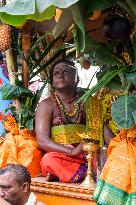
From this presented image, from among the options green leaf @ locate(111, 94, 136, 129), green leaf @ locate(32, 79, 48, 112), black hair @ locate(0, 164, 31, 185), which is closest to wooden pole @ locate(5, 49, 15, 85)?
green leaf @ locate(32, 79, 48, 112)

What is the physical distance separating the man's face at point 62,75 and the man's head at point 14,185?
5.03 ft

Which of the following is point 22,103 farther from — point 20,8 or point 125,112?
point 20,8

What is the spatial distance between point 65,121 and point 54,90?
1.41 ft

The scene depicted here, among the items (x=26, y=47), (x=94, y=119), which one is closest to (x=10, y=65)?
(x=26, y=47)

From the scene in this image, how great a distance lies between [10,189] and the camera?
9.57 ft

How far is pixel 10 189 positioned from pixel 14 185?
39 mm

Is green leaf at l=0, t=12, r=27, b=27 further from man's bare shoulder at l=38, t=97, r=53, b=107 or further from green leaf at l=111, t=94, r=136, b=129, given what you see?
man's bare shoulder at l=38, t=97, r=53, b=107

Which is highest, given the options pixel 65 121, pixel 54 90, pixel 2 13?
pixel 2 13

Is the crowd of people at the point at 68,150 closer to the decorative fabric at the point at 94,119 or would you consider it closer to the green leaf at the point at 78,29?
the decorative fabric at the point at 94,119

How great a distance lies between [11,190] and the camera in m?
2.91

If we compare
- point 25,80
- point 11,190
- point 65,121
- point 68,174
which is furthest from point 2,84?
point 11,190

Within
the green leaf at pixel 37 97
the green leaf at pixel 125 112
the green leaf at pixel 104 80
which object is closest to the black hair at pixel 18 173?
the green leaf at pixel 104 80

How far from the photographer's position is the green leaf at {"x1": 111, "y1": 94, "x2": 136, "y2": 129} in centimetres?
276

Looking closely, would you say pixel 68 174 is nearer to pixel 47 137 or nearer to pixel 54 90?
pixel 47 137
